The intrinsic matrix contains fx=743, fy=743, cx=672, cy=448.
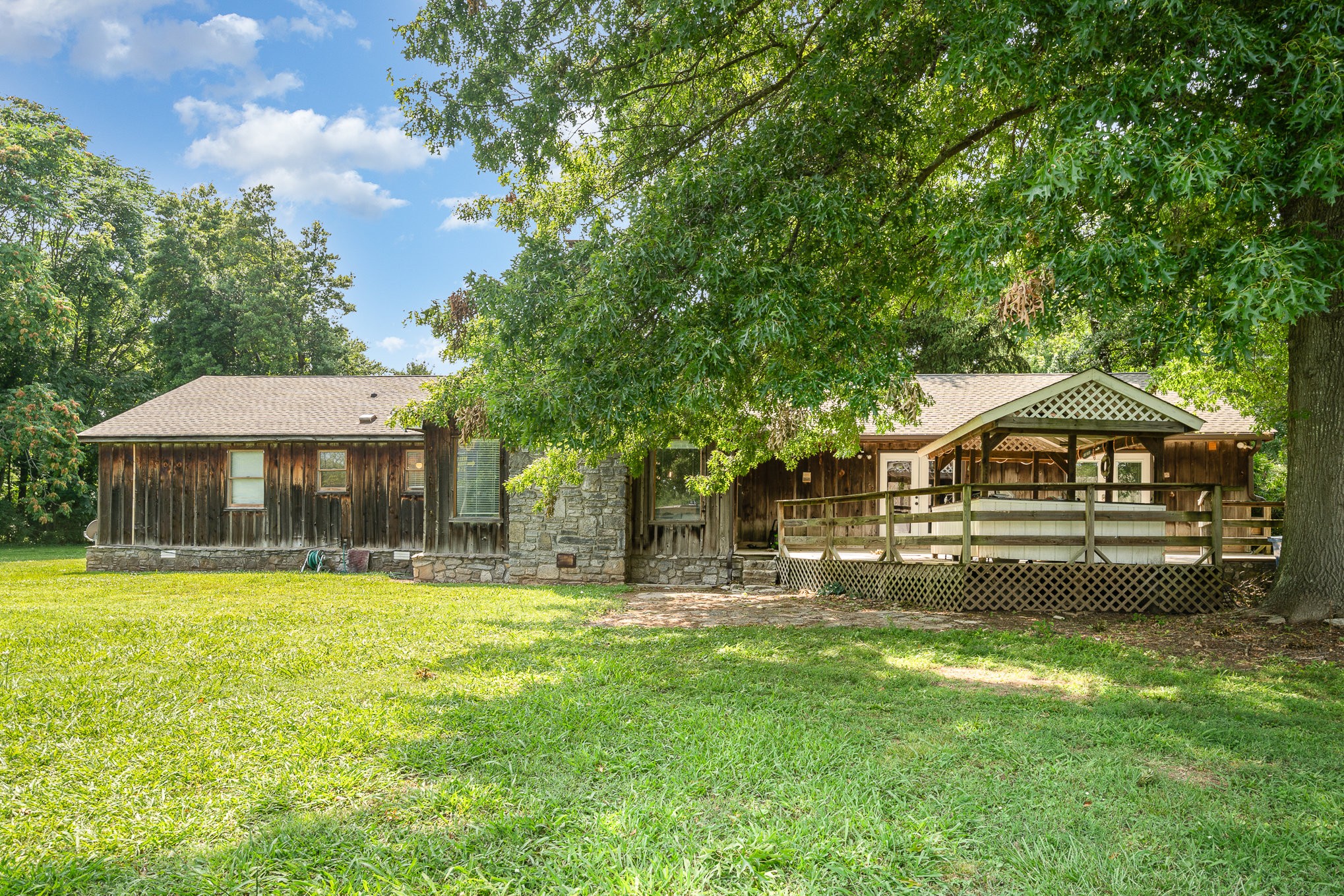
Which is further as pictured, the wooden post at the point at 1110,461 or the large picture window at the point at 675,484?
the large picture window at the point at 675,484

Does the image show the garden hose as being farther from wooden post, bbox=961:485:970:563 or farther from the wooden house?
wooden post, bbox=961:485:970:563

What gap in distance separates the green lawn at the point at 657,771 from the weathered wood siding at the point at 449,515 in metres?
8.69

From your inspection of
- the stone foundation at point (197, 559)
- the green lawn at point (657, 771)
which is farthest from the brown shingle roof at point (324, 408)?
the green lawn at point (657, 771)

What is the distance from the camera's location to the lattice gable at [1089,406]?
35.2 feet

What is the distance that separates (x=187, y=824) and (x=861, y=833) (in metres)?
2.85

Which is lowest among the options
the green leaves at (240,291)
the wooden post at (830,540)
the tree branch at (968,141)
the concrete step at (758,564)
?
the concrete step at (758,564)

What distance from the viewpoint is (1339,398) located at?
26.5 feet

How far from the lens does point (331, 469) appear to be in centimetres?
1806

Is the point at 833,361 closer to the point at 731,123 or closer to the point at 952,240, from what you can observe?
the point at 952,240

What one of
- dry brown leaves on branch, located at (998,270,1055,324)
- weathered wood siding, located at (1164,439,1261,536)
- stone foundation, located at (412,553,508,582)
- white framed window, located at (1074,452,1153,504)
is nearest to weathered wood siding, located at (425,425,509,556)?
stone foundation, located at (412,553,508,582)

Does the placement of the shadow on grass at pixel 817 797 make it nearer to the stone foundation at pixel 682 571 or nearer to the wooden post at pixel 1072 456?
the wooden post at pixel 1072 456

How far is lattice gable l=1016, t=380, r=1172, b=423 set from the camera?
35.2 feet

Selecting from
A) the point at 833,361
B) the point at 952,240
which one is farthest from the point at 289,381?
the point at 952,240

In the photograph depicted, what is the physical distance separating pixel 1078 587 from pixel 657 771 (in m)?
8.24
